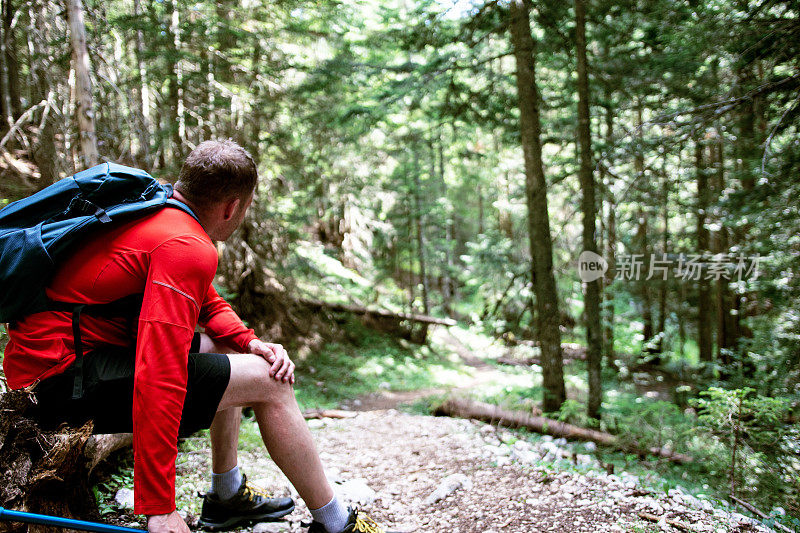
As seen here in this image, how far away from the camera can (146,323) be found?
184 cm

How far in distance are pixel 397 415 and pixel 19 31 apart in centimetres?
718

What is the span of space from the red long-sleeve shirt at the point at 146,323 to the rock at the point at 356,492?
1729mm

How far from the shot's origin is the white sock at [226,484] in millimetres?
2666

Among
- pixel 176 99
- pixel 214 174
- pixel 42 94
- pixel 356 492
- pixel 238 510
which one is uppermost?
pixel 176 99

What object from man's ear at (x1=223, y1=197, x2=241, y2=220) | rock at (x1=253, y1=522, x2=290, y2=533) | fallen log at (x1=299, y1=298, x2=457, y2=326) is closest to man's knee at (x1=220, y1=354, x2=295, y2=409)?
man's ear at (x1=223, y1=197, x2=241, y2=220)

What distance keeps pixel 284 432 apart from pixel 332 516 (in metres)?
0.47

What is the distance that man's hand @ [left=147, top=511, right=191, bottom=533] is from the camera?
1779 mm

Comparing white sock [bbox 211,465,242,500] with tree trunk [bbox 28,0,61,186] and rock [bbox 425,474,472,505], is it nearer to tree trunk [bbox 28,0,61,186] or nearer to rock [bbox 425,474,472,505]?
rock [bbox 425,474,472,505]

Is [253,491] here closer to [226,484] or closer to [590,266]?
[226,484]

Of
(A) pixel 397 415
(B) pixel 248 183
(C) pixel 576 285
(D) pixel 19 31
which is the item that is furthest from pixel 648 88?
(D) pixel 19 31

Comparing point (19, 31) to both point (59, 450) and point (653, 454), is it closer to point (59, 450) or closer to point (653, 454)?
point (59, 450)

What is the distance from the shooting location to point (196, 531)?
104 inches

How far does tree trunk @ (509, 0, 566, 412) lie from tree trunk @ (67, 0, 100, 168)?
5.19 metres

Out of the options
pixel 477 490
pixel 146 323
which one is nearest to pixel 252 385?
pixel 146 323
